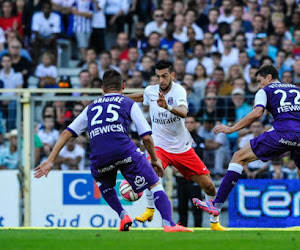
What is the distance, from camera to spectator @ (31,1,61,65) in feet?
63.0

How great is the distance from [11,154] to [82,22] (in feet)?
17.6

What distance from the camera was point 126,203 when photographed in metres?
14.6

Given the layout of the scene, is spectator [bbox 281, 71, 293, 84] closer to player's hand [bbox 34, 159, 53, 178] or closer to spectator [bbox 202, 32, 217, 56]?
spectator [bbox 202, 32, 217, 56]

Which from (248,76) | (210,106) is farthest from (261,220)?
(248,76)

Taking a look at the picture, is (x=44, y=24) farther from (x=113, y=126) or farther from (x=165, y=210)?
(x=165, y=210)

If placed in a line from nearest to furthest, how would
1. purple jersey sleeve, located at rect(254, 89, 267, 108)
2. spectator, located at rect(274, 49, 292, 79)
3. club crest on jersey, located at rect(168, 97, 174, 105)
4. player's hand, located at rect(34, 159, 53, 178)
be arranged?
player's hand, located at rect(34, 159, 53, 178)
purple jersey sleeve, located at rect(254, 89, 267, 108)
club crest on jersey, located at rect(168, 97, 174, 105)
spectator, located at rect(274, 49, 292, 79)

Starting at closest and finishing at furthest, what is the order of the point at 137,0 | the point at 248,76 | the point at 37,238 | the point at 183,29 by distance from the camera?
1. the point at 37,238
2. the point at 248,76
3. the point at 183,29
4. the point at 137,0

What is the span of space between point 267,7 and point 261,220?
21.0ft

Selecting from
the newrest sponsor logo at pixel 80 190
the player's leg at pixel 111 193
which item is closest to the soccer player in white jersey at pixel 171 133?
the player's leg at pixel 111 193

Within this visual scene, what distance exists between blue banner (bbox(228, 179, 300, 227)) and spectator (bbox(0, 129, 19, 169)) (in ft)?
13.2

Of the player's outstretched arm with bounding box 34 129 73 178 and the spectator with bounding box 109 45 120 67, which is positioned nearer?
the player's outstretched arm with bounding box 34 129 73 178

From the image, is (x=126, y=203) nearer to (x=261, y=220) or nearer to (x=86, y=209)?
(x=86, y=209)

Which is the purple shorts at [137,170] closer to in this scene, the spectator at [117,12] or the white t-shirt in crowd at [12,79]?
the white t-shirt in crowd at [12,79]

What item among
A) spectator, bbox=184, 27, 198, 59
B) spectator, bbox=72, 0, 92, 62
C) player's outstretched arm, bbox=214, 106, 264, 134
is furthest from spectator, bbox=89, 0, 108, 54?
player's outstretched arm, bbox=214, 106, 264, 134
